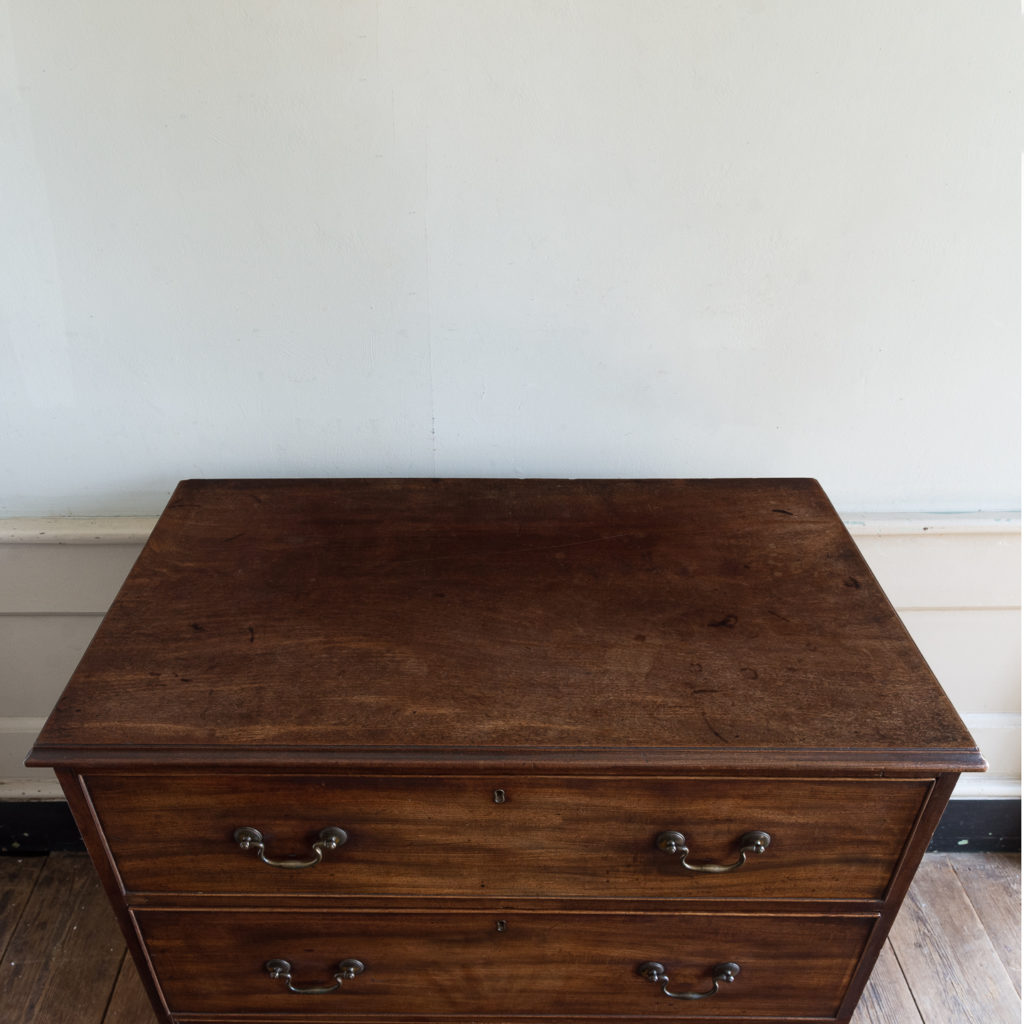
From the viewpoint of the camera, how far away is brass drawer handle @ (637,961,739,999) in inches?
41.4

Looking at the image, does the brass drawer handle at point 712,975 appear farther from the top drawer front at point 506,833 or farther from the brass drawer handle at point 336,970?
the brass drawer handle at point 336,970

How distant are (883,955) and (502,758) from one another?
1.02 meters

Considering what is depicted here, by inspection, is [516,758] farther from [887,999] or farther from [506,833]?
[887,999]

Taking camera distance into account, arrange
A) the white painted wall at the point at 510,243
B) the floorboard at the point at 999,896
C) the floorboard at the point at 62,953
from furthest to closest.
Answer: the floorboard at the point at 999,896 → the floorboard at the point at 62,953 → the white painted wall at the point at 510,243

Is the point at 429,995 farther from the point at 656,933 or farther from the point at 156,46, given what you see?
the point at 156,46

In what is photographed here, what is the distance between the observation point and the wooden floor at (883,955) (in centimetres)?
135

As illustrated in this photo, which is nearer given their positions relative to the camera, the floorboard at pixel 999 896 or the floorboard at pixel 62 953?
the floorboard at pixel 62 953

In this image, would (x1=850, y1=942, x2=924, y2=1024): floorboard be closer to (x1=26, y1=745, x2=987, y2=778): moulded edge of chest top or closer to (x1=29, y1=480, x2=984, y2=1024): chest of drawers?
(x1=29, y1=480, x2=984, y2=1024): chest of drawers

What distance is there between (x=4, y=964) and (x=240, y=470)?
2.98 ft

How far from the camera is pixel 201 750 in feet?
2.72

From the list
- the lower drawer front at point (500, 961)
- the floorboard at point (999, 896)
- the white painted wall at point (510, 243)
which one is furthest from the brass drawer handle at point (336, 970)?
the floorboard at point (999, 896)

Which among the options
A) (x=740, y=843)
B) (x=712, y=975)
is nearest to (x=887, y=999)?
(x=712, y=975)

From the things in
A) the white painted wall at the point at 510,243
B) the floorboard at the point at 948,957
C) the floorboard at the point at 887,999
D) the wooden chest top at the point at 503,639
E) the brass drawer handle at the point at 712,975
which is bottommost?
the floorboard at the point at 887,999

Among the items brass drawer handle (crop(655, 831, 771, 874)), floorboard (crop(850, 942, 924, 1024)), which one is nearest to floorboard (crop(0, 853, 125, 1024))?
brass drawer handle (crop(655, 831, 771, 874))
